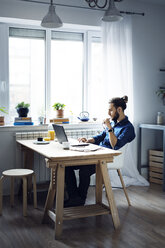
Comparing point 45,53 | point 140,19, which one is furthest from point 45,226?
point 140,19

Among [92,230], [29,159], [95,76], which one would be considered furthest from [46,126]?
[92,230]

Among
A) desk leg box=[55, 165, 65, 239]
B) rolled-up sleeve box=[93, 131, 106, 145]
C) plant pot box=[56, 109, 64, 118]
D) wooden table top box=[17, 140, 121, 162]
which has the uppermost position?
plant pot box=[56, 109, 64, 118]

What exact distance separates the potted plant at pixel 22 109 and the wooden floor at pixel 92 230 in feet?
3.72

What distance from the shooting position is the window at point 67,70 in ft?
15.3

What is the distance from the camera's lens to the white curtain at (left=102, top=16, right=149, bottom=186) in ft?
14.9

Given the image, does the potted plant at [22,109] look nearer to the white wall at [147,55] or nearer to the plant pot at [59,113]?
the plant pot at [59,113]

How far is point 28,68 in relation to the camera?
4543 millimetres

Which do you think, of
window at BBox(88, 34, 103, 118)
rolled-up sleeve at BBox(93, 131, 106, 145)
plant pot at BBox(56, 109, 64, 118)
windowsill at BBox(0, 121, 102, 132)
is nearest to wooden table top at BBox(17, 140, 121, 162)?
rolled-up sleeve at BBox(93, 131, 106, 145)

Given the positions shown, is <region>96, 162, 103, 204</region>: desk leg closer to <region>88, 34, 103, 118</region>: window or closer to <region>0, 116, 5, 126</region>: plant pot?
<region>0, 116, 5, 126</region>: plant pot

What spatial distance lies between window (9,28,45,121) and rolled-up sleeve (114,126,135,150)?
1.42 metres

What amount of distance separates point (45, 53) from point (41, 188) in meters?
1.80

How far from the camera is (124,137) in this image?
358cm

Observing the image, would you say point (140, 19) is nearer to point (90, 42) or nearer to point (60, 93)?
point (90, 42)

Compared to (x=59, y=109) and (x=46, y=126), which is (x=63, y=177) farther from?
(x=59, y=109)
